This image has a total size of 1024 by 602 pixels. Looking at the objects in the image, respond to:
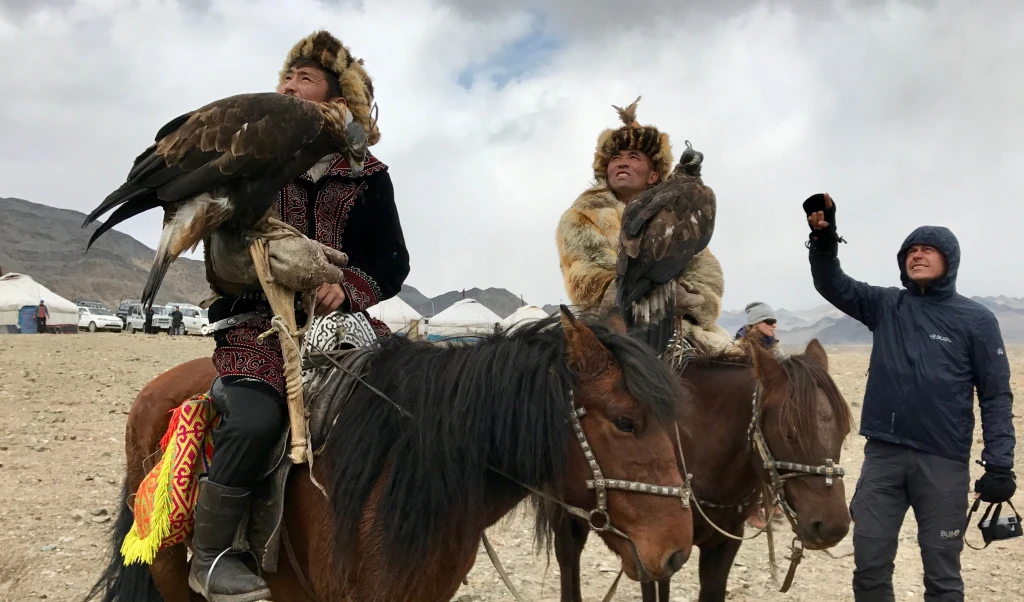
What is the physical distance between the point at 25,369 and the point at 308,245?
14528 millimetres

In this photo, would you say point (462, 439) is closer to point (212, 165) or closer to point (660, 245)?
point (212, 165)

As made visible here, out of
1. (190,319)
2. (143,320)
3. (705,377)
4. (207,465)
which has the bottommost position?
(207,465)

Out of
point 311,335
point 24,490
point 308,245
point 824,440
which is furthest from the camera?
point 24,490

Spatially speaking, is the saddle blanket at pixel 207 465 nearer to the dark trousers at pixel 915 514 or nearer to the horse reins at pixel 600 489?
the horse reins at pixel 600 489

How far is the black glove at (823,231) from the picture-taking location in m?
3.85

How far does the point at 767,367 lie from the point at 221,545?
2.74 m

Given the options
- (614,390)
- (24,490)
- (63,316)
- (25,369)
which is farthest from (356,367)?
(63,316)

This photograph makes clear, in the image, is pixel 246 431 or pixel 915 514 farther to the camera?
pixel 915 514

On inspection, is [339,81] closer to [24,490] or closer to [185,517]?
[185,517]

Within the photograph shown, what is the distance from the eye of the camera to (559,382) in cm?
223

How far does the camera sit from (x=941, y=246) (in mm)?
3633

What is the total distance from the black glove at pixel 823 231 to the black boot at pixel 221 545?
131 inches

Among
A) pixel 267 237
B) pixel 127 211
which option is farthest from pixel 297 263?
pixel 127 211

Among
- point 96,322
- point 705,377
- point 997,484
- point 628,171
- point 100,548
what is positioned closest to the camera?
point 997,484
